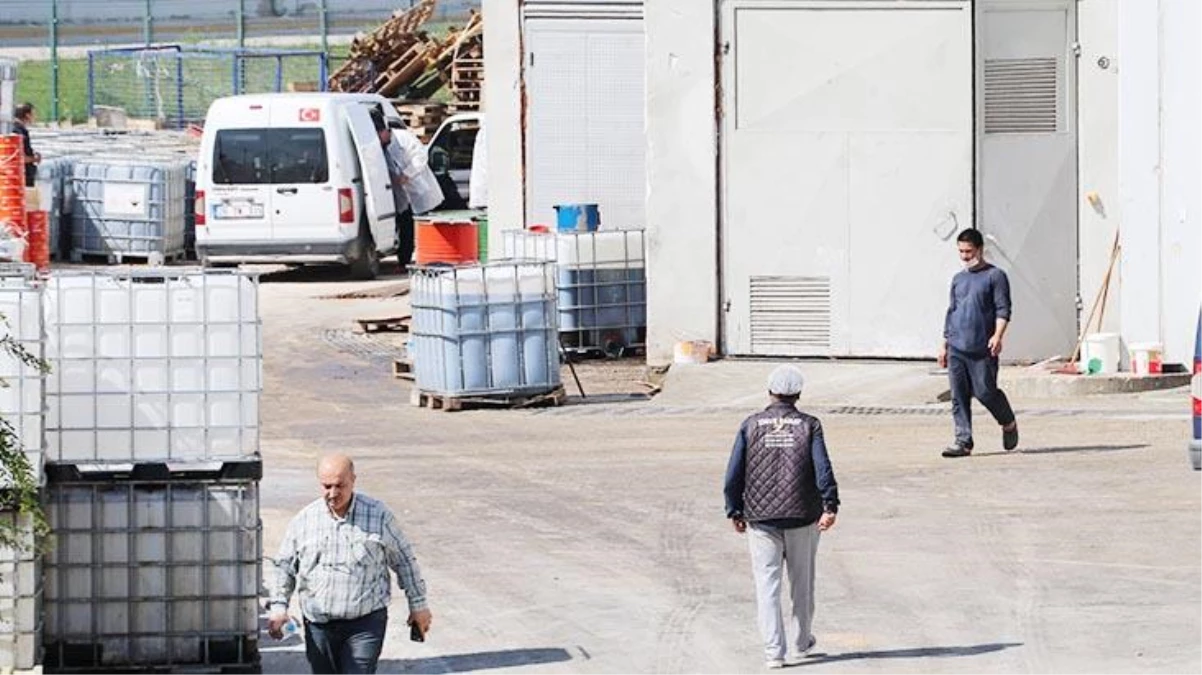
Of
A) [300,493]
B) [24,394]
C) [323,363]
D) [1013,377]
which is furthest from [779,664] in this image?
[323,363]

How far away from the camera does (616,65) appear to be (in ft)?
83.8

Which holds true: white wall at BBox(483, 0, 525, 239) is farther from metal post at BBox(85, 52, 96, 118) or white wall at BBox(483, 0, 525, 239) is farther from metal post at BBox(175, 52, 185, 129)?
metal post at BBox(85, 52, 96, 118)

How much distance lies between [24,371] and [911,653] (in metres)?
4.46

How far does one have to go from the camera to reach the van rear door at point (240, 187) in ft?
101

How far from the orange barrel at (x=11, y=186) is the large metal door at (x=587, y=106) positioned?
4964 millimetres

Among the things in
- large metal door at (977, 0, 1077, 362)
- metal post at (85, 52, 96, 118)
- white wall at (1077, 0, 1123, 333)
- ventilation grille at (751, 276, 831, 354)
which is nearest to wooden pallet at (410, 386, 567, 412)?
ventilation grille at (751, 276, 831, 354)

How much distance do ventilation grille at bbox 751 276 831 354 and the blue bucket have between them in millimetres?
1857

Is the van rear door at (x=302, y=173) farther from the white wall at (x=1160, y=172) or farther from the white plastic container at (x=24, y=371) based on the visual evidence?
the white plastic container at (x=24, y=371)

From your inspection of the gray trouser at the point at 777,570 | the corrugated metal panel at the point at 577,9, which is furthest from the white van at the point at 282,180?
the gray trouser at the point at 777,570

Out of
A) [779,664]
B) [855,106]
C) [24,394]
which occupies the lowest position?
[779,664]

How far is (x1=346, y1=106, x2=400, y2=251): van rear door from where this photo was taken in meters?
30.9

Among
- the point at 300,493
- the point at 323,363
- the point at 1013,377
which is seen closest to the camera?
the point at 300,493

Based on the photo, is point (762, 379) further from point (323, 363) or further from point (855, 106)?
point (323, 363)

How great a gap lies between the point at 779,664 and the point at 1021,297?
10803 mm
